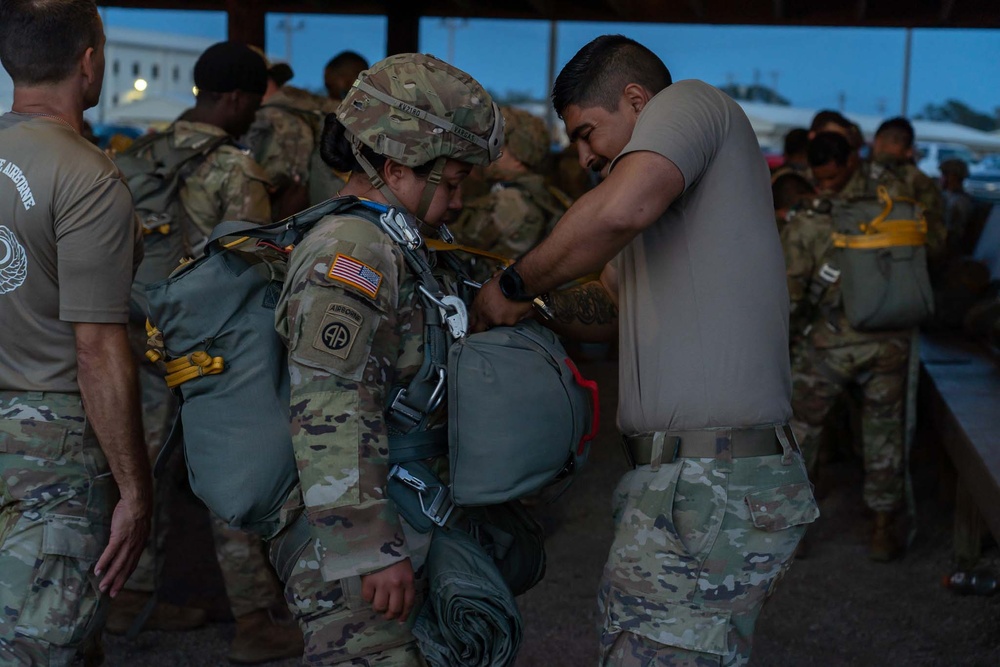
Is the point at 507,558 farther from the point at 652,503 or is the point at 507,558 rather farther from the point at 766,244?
the point at 766,244

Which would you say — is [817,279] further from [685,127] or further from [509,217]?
[685,127]

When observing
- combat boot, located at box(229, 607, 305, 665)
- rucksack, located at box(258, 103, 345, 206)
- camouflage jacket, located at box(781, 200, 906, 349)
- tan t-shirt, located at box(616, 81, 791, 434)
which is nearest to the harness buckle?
camouflage jacket, located at box(781, 200, 906, 349)

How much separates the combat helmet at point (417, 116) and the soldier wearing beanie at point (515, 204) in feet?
9.98

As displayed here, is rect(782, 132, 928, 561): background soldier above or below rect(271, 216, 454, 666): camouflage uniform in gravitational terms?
below

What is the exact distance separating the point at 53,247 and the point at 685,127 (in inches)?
57.2

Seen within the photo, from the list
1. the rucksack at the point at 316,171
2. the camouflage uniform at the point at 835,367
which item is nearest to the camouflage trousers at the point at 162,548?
the rucksack at the point at 316,171

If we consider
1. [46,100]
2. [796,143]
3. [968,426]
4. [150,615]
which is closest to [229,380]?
[46,100]

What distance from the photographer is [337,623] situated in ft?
7.63

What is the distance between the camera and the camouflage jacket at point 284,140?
5023 mm

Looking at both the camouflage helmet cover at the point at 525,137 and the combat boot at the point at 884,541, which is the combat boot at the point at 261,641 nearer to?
the camouflage helmet cover at the point at 525,137

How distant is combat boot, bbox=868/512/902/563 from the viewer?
18.8ft

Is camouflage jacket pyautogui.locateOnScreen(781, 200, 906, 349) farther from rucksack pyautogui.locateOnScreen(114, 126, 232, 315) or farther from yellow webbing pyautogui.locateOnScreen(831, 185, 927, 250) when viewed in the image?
rucksack pyautogui.locateOnScreen(114, 126, 232, 315)

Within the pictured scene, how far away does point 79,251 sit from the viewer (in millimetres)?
2496

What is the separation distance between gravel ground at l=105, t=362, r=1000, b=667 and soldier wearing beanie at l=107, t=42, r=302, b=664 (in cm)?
13
